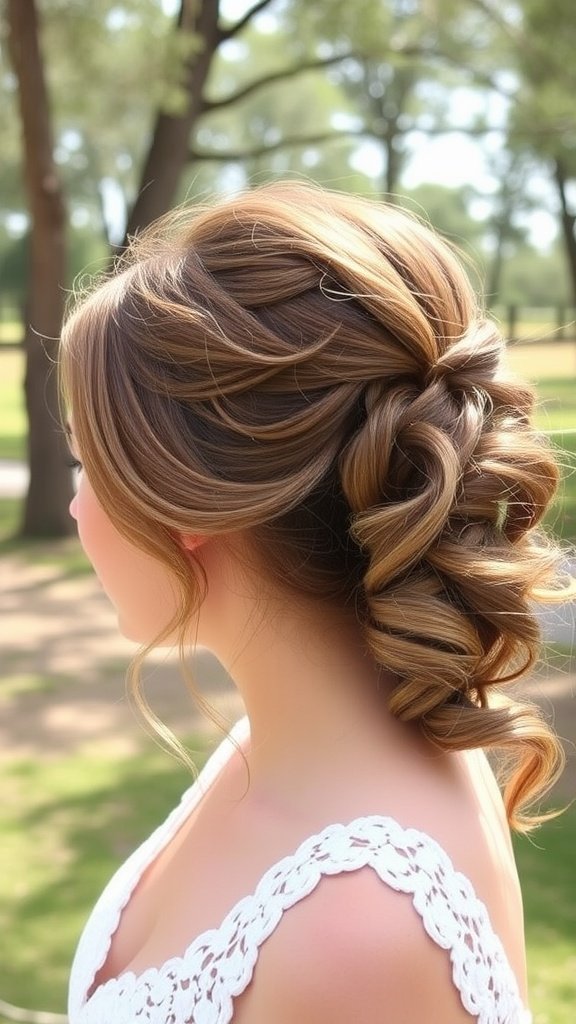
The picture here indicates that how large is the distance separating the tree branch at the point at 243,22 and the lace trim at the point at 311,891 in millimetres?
11277

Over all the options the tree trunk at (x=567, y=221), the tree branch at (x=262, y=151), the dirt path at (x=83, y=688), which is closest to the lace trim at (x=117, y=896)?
the dirt path at (x=83, y=688)

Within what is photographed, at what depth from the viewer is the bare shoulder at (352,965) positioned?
104 centimetres

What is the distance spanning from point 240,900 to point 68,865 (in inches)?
126

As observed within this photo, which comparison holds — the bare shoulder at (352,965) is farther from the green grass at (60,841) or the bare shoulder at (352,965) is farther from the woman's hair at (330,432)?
the green grass at (60,841)

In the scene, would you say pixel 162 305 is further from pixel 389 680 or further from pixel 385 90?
pixel 385 90

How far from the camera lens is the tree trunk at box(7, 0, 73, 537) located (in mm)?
9766

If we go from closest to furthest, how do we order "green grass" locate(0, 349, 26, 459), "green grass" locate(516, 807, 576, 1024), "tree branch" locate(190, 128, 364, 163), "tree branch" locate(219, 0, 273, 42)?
"green grass" locate(516, 807, 576, 1024) → "tree branch" locate(219, 0, 273, 42) → "tree branch" locate(190, 128, 364, 163) → "green grass" locate(0, 349, 26, 459)

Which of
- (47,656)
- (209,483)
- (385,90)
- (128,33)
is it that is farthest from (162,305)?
(385,90)

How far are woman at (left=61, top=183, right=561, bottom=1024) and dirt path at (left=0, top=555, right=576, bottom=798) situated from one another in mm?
3143

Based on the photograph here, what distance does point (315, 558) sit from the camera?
1329 mm

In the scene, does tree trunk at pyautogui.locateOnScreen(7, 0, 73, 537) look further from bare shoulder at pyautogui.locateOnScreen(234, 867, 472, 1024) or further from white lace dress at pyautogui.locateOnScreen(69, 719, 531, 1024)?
bare shoulder at pyautogui.locateOnScreen(234, 867, 472, 1024)

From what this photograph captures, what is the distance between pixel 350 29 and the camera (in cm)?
1163

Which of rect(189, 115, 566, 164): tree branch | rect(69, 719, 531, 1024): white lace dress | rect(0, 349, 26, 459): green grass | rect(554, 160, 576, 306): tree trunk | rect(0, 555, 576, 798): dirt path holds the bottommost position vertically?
rect(0, 349, 26, 459): green grass

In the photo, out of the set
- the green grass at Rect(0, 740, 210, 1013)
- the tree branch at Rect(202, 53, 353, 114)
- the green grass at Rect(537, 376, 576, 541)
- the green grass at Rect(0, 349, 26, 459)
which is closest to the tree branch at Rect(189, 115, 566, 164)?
the tree branch at Rect(202, 53, 353, 114)
